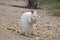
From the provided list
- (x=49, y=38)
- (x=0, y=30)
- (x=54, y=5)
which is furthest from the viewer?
(x=0, y=30)

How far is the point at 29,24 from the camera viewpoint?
7328mm

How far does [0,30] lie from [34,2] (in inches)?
309

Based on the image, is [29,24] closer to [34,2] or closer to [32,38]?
[32,38]

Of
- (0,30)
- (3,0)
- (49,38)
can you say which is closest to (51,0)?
(49,38)

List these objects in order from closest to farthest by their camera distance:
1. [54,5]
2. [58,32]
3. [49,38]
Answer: [54,5] → [49,38] → [58,32]

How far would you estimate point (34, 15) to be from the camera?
6898 mm

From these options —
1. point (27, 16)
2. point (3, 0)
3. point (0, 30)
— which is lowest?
point (3, 0)

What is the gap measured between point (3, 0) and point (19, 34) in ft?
40.7

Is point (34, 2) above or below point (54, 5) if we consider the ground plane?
below

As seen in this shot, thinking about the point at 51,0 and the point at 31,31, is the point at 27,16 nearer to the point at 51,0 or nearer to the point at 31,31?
the point at 31,31

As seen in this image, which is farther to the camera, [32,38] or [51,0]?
[32,38]

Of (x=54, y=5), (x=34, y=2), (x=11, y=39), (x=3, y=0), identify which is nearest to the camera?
(x=54, y=5)

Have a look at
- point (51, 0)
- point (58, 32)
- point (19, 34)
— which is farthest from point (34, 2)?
point (51, 0)

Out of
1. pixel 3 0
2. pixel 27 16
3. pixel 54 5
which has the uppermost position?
pixel 54 5
